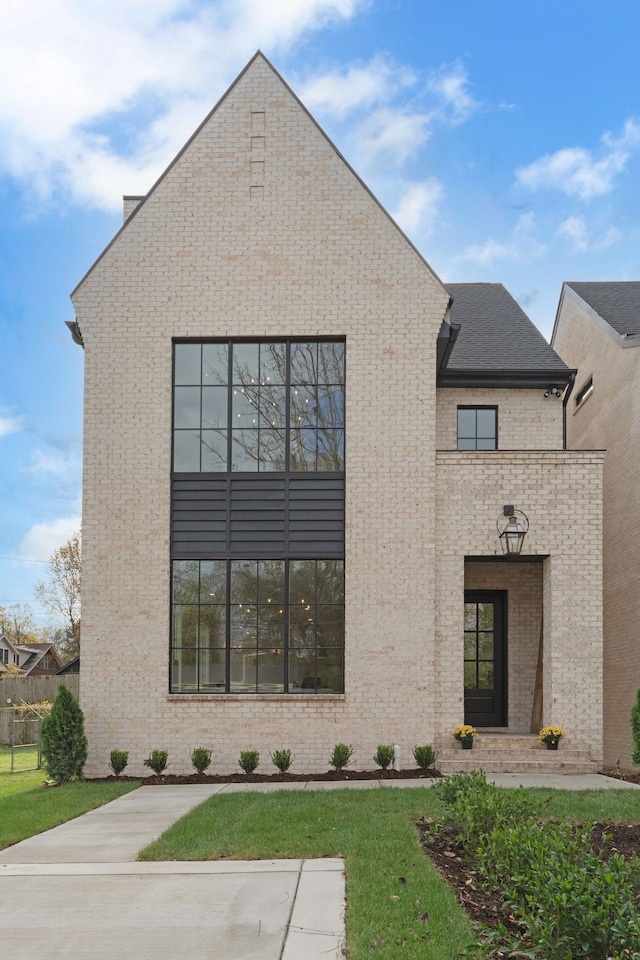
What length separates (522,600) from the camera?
16219 millimetres

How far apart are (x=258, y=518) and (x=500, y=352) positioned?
623 cm

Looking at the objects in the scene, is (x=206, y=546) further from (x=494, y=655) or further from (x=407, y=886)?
(x=407, y=886)

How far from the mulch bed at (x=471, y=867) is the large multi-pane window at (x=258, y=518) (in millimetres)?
5506

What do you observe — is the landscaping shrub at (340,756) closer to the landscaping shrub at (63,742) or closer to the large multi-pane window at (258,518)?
the large multi-pane window at (258,518)

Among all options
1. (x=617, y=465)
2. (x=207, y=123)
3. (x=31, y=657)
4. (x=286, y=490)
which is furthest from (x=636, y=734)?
(x=31, y=657)

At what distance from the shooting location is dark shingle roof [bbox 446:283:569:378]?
16.3 metres

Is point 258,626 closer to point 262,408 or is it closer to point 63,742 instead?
point 63,742

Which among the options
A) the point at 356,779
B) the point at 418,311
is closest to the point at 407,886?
the point at 356,779

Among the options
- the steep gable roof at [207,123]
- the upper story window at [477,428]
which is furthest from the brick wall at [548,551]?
the steep gable roof at [207,123]

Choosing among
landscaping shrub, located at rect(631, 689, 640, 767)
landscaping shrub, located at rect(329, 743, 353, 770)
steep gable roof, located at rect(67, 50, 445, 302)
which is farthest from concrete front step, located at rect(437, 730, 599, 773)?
steep gable roof, located at rect(67, 50, 445, 302)

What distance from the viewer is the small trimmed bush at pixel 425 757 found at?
13.1 m

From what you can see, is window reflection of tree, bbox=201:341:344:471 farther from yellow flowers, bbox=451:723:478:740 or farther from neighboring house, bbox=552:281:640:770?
neighboring house, bbox=552:281:640:770

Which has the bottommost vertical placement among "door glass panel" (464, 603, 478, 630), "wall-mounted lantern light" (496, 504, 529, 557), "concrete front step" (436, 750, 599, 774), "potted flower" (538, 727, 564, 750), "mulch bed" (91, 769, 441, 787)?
"mulch bed" (91, 769, 441, 787)

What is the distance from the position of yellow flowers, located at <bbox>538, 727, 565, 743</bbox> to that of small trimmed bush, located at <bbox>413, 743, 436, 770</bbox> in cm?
183
